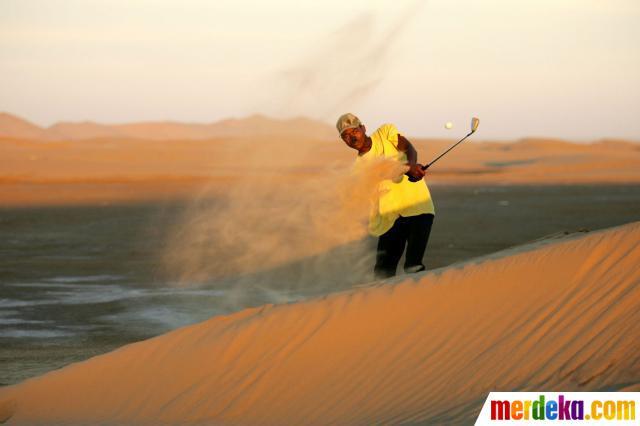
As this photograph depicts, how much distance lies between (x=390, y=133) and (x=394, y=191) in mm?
510

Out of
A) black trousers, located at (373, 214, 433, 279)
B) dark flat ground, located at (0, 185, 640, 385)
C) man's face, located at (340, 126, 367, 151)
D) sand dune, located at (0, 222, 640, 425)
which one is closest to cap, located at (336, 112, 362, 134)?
man's face, located at (340, 126, 367, 151)

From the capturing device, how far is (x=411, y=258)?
412 inches

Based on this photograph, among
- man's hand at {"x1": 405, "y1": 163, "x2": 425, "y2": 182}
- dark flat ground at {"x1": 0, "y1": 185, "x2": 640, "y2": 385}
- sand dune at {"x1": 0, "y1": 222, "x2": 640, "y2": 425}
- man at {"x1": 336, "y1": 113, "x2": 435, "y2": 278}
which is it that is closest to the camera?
sand dune at {"x1": 0, "y1": 222, "x2": 640, "y2": 425}

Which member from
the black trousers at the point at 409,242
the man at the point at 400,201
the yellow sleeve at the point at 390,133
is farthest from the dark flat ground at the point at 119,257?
the yellow sleeve at the point at 390,133

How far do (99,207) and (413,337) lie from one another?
75.1ft

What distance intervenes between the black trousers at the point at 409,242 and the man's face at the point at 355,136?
29.6 inches

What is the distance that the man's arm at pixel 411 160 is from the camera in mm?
10219

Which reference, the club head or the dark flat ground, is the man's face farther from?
the dark flat ground

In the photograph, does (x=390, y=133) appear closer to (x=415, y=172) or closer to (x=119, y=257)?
(x=415, y=172)

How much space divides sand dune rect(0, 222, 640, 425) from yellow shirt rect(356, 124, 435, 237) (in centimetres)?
163

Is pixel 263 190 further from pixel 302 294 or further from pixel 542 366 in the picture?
pixel 542 366

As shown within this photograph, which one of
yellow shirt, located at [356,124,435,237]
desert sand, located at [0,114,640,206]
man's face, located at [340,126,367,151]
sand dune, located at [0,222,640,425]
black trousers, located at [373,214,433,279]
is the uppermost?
desert sand, located at [0,114,640,206]

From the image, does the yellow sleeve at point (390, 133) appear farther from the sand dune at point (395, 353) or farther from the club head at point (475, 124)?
the sand dune at point (395, 353)

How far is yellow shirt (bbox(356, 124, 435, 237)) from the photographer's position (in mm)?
10477
